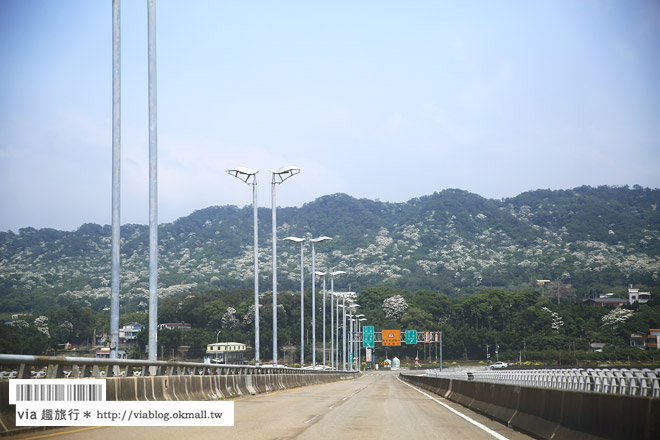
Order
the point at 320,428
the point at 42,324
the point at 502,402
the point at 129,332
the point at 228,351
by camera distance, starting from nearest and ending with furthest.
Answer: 1. the point at 320,428
2. the point at 502,402
3. the point at 42,324
4. the point at 228,351
5. the point at 129,332

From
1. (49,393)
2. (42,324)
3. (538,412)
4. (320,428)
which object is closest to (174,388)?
(320,428)

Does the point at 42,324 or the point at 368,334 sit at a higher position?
the point at 42,324

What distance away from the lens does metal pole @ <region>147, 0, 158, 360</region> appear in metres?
27.9

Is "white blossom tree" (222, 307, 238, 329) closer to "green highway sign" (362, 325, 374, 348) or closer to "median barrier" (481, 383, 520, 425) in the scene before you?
"green highway sign" (362, 325, 374, 348)

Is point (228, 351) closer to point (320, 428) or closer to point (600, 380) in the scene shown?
point (600, 380)

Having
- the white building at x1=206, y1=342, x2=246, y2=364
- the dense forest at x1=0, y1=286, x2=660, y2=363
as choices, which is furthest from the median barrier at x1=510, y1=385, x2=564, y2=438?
the white building at x1=206, y1=342, x2=246, y2=364

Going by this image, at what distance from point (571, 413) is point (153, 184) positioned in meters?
19.8

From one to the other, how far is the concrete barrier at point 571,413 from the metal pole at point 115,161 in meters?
10.7

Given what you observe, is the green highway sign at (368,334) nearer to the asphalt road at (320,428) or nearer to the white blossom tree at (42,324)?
the white blossom tree at (42,324)

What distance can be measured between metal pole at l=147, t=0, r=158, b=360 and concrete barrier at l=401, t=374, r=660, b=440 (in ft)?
37.0

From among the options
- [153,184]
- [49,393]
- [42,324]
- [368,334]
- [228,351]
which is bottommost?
[228,351]

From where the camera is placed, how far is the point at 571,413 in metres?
13.0

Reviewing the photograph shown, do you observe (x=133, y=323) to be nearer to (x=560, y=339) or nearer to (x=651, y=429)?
(x=560, y=339)

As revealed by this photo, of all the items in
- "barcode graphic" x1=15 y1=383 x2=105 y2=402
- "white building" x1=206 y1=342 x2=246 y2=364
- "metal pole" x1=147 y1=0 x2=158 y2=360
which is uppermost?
"metal pole" x1=147 y1=0 x2=158 y2=360
